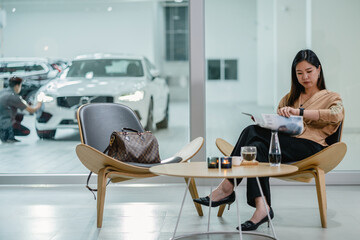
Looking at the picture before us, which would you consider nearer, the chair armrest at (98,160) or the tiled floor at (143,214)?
the tiled floor at (143,214)

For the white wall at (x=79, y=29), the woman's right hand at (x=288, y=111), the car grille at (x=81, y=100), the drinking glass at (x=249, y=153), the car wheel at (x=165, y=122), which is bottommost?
the car wheel at (x=165, y=122)

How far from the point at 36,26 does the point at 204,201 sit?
254 centimetres

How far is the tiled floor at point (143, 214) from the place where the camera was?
337 centimetres

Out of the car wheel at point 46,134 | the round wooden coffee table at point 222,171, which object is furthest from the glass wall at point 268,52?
the round wooden coffee table at point 222,171

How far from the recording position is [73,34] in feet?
16.8

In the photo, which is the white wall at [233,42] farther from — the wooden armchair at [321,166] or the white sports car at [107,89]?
the wooden armchair at [321,166]

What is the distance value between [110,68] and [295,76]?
1.83 m

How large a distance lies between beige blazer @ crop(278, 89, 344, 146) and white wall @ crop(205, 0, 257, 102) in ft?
4.23

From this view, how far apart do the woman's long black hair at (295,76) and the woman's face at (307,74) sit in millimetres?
23

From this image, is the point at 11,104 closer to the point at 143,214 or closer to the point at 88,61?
the point at 88,61

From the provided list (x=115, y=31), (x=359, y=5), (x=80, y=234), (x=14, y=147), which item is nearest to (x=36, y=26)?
(x=115, y=31)

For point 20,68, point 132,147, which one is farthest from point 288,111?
point 20,68

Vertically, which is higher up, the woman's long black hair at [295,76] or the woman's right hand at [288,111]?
the woman's long black hair at [295,76]

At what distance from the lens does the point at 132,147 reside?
3.81 m
